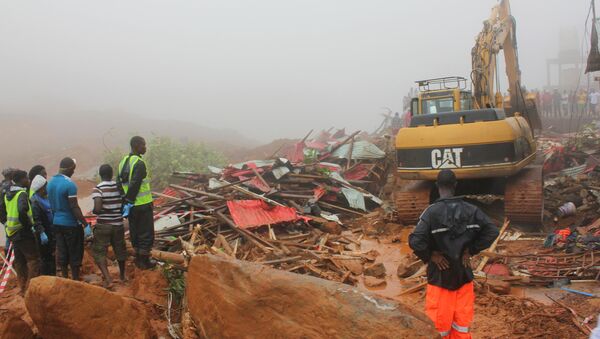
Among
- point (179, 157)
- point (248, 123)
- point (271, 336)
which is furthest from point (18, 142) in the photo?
point (271, 336)

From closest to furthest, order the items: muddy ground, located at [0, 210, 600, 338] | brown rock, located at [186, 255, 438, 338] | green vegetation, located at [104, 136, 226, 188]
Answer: brown rock, located at [186, 255, 438, 338] → muddy ground, located at [0, 210, 600, 338] → green vegetation, located at [104, 136, 226, 188]

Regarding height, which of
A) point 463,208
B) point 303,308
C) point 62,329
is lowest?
point 62,329

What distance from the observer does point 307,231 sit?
29.4 ft

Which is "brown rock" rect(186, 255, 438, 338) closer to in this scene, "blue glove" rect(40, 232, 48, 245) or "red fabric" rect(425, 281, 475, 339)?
"red fabric" rect(425, 281, 475, 339)

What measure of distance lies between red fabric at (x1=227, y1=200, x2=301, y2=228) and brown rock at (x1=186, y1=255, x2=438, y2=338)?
13.1ft

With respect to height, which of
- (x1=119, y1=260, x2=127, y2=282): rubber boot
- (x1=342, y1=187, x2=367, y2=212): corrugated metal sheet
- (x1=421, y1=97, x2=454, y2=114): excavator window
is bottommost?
(x1=342, y1=187, x2=367, y2=212): corrugated metal sheet

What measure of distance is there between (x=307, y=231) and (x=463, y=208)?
5.53 metres

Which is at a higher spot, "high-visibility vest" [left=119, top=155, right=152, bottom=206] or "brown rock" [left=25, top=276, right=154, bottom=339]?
"high-visibility vest" [left=119, top=155, right=152, bottom=206]

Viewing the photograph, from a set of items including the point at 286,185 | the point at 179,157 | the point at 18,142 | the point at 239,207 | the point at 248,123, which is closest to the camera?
the point at 239,207

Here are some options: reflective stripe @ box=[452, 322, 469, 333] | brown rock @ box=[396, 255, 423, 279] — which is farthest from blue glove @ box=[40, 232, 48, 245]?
reflective stripe @ box=[452, 322, 469, 333]

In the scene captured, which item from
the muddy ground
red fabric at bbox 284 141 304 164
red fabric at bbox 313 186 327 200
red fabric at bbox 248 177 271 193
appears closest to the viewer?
the muddy ground

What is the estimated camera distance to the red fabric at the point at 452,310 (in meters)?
3.58

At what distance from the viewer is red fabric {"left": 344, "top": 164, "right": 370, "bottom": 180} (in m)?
12.4

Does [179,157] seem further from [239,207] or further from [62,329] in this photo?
[62,329]
